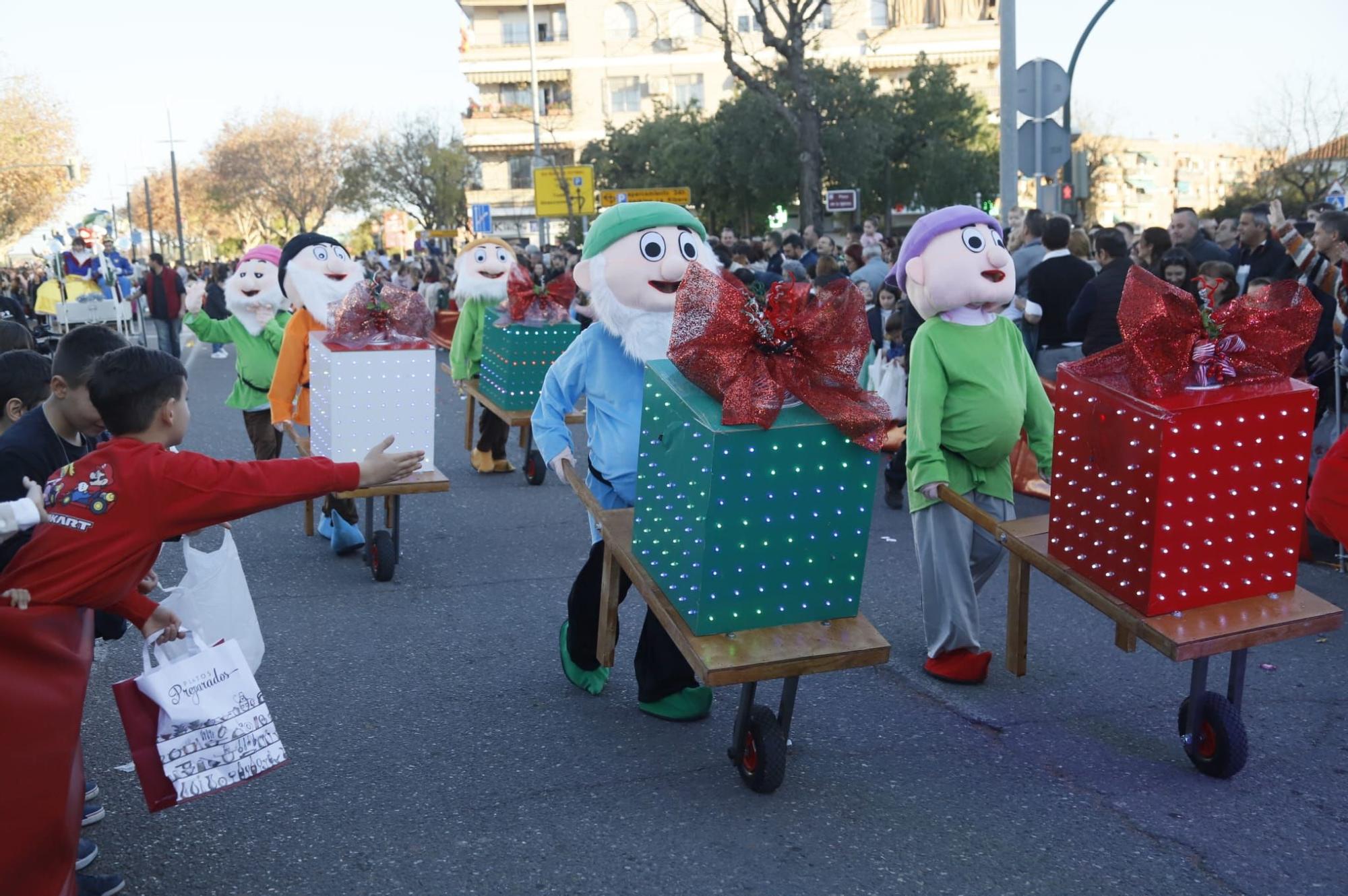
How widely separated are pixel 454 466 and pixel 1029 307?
14.9 feet

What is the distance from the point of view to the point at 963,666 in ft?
15.4

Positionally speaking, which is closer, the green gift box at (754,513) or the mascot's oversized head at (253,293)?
the green gift box at (754,513)

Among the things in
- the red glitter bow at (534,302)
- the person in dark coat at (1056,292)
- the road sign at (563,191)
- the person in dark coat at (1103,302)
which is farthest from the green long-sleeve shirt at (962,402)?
the road sign at (563,191)

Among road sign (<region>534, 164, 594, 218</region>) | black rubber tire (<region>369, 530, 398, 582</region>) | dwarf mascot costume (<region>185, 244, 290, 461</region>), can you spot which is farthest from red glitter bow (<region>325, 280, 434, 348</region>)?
road sign (<region>534, 164, 594, 218</region>)

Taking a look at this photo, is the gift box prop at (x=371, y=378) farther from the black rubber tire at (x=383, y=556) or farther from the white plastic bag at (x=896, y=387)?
the white plastic bag at (x=896, y=387)

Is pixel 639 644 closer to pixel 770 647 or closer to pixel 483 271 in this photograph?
pixel 770 647

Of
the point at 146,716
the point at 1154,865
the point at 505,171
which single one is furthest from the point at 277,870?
the point at 505,171

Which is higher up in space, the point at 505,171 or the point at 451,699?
the point at 505,171

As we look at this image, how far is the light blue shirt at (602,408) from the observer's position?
4.31 meters

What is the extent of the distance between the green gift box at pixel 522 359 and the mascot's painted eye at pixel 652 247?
3909 millimetres

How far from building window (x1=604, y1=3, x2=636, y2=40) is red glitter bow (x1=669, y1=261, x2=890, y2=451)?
5433 centimetres

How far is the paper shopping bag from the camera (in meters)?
2.91

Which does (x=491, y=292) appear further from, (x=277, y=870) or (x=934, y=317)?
(x=277, y=870)

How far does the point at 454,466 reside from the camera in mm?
9656
